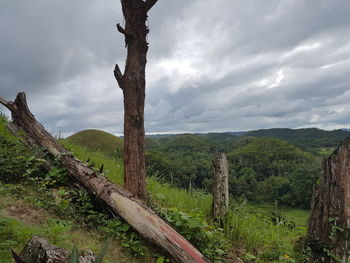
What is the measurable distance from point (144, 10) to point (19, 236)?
4.32 m

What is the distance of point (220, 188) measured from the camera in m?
6.42

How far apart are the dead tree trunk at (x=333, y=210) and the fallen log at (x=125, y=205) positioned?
149 centimetres

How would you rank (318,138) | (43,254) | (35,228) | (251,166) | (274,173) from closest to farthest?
(43,254)
(35,228)
(274,173)
(251,166)
(318,138)

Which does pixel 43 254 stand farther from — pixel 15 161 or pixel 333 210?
pixel 15 161

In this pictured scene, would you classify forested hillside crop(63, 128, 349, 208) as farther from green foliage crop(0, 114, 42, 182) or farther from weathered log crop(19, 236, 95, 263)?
weathered log crop(19, 236, 95, 263)

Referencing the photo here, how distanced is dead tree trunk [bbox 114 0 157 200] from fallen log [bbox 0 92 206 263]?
1.90 ft

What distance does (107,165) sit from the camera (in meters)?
8.09

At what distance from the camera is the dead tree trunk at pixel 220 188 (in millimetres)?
6340

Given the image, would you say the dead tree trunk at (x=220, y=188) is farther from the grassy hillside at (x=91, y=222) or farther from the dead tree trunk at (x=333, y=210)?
the dead tree trunk at (x=333, y=210)

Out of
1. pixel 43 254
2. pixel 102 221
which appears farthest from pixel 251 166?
pixel 43 254

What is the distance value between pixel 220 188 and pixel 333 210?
3.13 metres

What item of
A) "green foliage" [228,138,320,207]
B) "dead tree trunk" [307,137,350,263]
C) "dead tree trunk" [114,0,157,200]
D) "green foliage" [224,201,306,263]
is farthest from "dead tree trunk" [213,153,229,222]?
"green foliage" [228,138,320,207]

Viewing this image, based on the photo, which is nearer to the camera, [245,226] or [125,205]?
[125,205]

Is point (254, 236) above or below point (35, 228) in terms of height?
below
